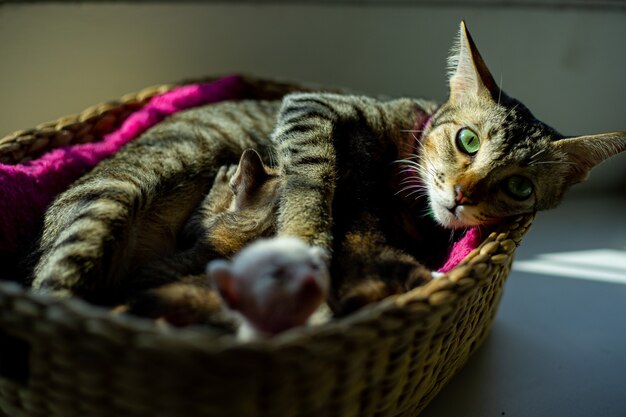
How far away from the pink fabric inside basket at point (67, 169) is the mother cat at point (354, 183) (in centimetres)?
8

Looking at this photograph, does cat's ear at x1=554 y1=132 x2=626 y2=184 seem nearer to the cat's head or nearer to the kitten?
the cat's head

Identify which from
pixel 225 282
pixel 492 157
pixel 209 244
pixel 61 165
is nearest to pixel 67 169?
pixel 61 165

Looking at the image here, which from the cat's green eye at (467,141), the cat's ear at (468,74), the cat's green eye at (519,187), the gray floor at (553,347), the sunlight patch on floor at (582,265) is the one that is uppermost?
the cat's ear at (468,74)

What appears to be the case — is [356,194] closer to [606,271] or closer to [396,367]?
[396,367]

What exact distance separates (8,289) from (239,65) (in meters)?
1.45

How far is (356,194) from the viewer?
4.36ft

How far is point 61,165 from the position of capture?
1475mm

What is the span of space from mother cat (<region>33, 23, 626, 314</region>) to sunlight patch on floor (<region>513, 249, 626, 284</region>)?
512 millimetres

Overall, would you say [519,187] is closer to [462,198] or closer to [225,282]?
[462,198]

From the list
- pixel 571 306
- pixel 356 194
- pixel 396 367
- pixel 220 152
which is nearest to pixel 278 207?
pixel 356 194

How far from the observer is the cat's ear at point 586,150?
1.26 m

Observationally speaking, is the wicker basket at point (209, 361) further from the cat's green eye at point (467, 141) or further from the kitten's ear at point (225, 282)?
the cat's green eye at point (467, 141)

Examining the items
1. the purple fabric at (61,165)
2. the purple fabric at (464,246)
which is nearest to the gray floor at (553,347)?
the purple fabric at (464,246)

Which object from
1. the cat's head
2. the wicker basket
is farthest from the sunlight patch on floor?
the wicker basket
